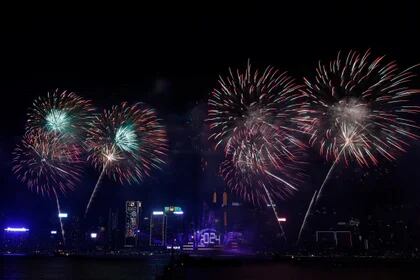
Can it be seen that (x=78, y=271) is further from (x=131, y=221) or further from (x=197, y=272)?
(x=131, y=221)

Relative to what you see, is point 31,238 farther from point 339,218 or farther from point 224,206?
point 339,218

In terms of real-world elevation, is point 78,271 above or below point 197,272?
above

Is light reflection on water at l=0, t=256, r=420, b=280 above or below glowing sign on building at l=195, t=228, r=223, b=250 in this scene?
below

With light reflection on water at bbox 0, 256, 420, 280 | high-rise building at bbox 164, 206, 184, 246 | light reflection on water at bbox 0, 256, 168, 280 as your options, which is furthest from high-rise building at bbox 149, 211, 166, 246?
light reflection on water at bbox 0, 256, 168, 280

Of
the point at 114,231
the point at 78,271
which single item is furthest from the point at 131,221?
the point at 78,271

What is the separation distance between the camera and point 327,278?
143 ft

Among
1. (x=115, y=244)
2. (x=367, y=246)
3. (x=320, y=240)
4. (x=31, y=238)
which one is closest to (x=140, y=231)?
(x=115, y=244)

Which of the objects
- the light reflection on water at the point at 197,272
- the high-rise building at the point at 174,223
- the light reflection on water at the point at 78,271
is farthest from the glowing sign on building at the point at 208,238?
the light reflection on water at the point at 78,271

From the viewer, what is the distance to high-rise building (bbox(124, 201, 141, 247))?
6703 inches

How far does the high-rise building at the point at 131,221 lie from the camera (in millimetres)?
170250

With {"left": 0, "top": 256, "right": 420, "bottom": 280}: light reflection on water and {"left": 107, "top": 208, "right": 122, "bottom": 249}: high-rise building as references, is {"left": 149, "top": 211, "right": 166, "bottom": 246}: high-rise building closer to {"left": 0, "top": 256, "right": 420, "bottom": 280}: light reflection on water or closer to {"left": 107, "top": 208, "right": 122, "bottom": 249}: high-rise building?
{"left": 107, "top": 208, "right": 122, "bottom": 249}: high-rise building

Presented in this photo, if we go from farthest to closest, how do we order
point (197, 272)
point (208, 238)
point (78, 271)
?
point (208, 238)
point (78, 271)
point (197, 272)

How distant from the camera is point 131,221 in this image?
17525 centimetres

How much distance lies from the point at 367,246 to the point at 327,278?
126 metres
